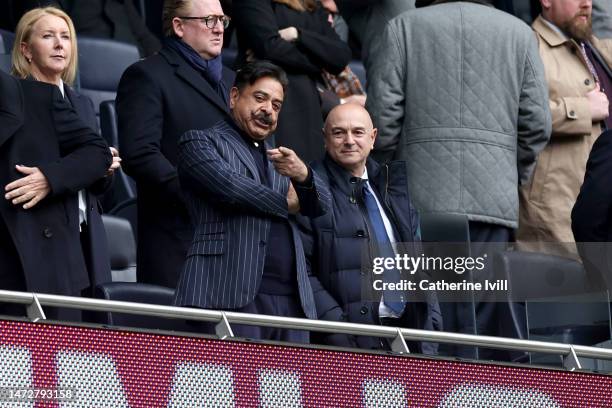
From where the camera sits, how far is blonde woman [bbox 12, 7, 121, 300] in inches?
225

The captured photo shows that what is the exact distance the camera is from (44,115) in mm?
5602

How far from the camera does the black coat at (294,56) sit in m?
7.93

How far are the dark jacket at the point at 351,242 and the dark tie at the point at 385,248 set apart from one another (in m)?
0.04

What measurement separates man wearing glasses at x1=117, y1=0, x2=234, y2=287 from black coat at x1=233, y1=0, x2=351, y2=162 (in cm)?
119

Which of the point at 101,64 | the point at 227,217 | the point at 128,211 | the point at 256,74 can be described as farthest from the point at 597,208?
the point at 101,64

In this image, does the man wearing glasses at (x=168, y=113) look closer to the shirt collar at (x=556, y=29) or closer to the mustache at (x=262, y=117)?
the mustache at (x=262, y=117)

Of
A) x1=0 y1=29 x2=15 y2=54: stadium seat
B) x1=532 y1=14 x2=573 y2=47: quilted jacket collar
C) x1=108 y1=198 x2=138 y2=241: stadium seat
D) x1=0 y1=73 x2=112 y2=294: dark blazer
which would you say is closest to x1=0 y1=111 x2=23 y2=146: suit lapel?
x1=0 y1=73 x2=112 y2=294: dark blazer

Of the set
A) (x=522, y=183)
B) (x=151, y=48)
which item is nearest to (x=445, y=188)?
(x=522, y=183)

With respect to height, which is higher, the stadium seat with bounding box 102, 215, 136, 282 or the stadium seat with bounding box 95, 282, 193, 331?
the stadium seat with bounding box 95, 282, 193, 331

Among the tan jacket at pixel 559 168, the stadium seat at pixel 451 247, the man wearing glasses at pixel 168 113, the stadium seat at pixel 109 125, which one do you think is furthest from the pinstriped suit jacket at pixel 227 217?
the stadium seat at pixel 109 125

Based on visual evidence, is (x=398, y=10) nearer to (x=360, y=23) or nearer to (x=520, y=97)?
(x=360, y=23)

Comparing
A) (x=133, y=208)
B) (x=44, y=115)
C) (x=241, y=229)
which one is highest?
(x=44, y=115)

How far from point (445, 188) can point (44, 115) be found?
85.5 inches

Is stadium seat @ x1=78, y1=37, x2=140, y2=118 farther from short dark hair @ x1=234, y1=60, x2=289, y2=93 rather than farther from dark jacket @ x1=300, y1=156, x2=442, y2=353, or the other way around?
short dark hair @ x1=234, y1=60, x2=289, y2=93
